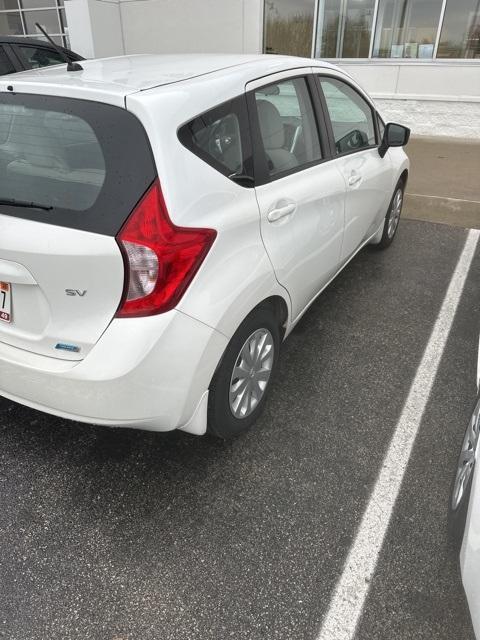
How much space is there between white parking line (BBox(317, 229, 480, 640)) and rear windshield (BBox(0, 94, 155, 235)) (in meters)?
1.56

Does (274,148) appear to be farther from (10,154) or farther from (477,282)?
Answer: (477,282)

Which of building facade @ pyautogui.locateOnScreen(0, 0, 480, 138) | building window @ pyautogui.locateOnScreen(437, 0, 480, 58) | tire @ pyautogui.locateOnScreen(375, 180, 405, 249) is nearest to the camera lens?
tire @ pyautogui.locateOnScreen(375, 180, 405, 249)

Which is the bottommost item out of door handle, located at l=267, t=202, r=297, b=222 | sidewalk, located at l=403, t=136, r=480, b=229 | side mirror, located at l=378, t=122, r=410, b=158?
sidewalk, located at l=403, t=136, r=480, b=229

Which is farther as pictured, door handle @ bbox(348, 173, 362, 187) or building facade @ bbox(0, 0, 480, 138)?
building facade @ bbox(0, 0, 480, 138)

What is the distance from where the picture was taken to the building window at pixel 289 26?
9.66 meters

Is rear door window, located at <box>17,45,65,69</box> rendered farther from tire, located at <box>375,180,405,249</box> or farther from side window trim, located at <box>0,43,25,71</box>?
tire, located at <box>375,180,405,249</box>

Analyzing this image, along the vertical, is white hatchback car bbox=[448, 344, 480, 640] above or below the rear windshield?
below

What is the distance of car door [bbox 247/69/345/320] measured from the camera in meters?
2.29

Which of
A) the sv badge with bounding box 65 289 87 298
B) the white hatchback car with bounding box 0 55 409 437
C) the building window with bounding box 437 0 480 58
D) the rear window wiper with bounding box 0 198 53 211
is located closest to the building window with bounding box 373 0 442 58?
the building window with bounding box 437 0 480 58

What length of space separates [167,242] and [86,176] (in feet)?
1.32

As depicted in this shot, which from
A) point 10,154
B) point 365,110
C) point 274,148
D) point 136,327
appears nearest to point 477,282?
point 365,110

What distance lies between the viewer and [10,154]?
6.62 feet

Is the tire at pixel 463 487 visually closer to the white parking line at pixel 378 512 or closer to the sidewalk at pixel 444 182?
the white parking line at pixel 378 512

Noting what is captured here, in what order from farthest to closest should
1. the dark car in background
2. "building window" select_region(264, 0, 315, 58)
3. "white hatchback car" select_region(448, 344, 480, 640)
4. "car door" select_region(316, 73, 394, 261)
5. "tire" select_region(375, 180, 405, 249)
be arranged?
1. "building window" select_region(264, 0, 315, 58)
2. the dark car in background
3. "tire" select_region(375, 180, 405, 249)
4. "car door" select_region(316, 73, 394, 261)
5. "white hatchback car" select_region(448, 344, 480, 640)
